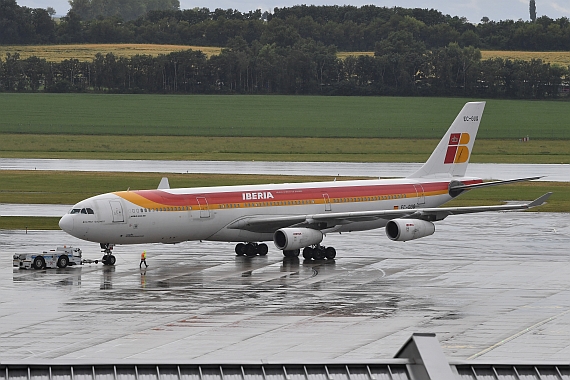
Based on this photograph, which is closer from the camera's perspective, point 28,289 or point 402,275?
point 28,289

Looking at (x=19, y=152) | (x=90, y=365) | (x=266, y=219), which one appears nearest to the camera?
(x=90, y=365)

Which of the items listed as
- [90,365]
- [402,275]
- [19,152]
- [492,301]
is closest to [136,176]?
[19,152]

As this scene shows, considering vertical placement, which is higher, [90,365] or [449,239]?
[90,365]

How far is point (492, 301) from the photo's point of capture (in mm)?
40750

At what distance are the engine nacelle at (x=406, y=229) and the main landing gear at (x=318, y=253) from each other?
3408mm

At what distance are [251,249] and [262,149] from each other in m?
70.8

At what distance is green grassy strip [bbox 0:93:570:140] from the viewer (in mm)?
144375

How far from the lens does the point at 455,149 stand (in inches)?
2395

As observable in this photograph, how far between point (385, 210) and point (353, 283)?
10.4 m

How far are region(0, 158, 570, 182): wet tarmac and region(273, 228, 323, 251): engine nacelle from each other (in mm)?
41006

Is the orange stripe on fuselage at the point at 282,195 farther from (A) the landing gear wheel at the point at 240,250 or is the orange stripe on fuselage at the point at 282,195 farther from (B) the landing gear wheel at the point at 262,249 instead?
(A) the landing gear wheel at the point at 240,250

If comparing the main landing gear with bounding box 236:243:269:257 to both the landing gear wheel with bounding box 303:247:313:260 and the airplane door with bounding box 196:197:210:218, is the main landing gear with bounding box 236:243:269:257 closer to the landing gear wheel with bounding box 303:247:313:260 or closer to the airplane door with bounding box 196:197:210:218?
the landing gear wheel with bounding box 303:247:313:260

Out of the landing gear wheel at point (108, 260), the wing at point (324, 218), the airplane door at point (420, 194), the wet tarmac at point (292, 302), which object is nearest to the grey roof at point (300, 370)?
the wet tarmac at point (292, 302)

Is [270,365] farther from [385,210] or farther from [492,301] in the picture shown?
[385,210]
